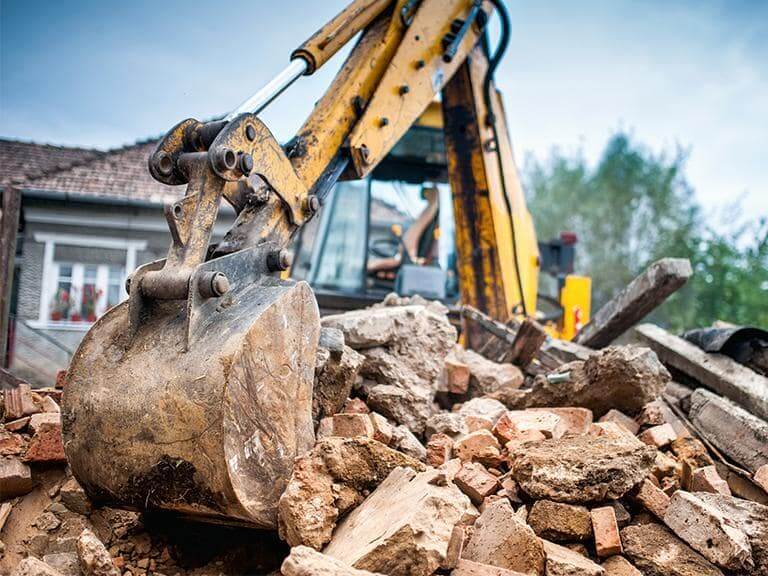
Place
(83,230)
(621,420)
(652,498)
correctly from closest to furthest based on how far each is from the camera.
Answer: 1. (652,498)
2. (621,420)
3. (83,230)

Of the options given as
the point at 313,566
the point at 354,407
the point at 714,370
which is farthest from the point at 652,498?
the point at 714,370

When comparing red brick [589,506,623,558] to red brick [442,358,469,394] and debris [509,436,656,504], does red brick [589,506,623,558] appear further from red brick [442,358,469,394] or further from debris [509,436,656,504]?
red brick [442,358,469,394]

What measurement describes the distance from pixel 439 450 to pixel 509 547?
783 millimetres

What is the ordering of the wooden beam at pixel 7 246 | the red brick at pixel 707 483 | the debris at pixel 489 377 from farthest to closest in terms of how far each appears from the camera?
the wooden beam at pixel 7 246 → the debris at pixel 489 377 → the red brick at pixel 707 483

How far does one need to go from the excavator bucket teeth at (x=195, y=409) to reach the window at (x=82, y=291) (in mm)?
6656

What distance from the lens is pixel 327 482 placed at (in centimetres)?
228

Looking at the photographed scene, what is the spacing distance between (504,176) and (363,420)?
3330mm

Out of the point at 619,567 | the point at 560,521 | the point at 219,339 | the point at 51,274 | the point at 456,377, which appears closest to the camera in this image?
the point at 219,339

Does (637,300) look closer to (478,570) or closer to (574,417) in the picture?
(574,417)

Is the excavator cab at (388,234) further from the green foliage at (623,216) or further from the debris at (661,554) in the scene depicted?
the green foliage at (623,216)

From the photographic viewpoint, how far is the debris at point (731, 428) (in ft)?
10.8

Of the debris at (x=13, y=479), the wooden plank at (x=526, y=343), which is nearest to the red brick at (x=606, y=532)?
the wooden plank at (x=526, y=343)

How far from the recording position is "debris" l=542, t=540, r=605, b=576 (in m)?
2.17

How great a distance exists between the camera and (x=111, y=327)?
2453 millimetres
